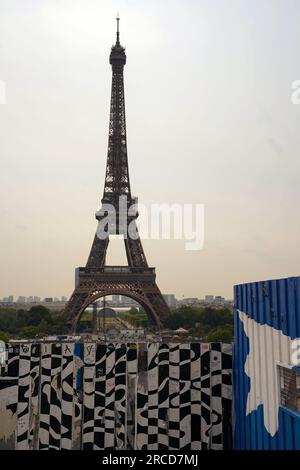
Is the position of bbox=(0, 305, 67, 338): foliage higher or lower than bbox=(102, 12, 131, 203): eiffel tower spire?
lower

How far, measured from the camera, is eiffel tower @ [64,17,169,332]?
106 feet

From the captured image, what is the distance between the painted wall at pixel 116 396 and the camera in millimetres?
6691

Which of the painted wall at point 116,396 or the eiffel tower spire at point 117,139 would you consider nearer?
the painted wall at point 116,396

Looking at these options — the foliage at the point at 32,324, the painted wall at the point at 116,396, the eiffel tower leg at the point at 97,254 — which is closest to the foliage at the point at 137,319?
the foliage at the point at 32,324

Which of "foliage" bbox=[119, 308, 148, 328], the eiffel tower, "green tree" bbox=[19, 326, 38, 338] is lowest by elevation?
"green tree" bbox=[19, 326, 38, 338]

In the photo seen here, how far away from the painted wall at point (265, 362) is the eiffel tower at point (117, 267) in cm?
2622

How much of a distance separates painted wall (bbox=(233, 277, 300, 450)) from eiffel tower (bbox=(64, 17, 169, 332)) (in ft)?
86.0

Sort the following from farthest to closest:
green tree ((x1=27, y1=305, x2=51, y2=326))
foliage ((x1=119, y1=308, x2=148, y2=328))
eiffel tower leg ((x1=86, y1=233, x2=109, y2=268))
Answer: foliage ((x1=119, y1=308, x2=148, y2=328)) < green tree ((x1=27, y1=305, x2=51, y2=326)) < eiffel tower leg ((x1=86, y1=233, x2=109, y2=268))

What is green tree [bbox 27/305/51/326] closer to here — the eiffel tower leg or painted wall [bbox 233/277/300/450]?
the eiffel tower leg

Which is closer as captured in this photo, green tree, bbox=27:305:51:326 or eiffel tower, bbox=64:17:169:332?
eiffel tower, bbox=64:17:169:332

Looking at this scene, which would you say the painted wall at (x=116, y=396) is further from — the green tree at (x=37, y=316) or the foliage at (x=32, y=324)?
the green tree at (x=37, y=316)

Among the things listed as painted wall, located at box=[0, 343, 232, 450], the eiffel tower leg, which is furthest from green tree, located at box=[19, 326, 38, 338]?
painted wall, located at box=[0, 343, 232, 450]
